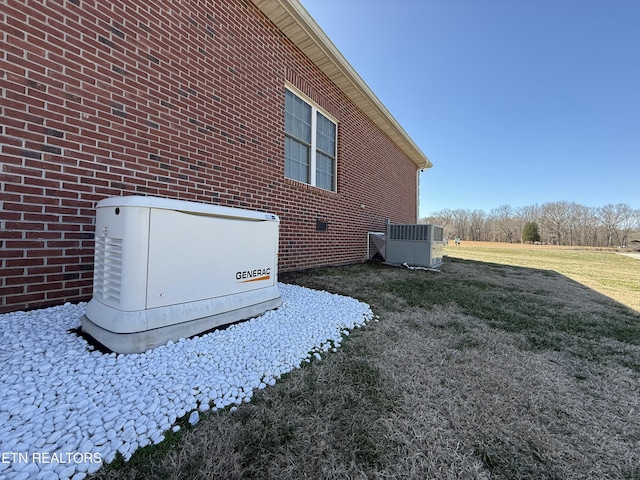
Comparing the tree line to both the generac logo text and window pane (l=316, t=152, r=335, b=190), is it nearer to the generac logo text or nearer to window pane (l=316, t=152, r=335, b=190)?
window pane (l=316, t=152, r=335, b=190)

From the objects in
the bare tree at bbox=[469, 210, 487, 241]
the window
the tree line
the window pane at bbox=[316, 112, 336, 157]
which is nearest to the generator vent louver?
the window

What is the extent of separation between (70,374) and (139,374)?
324mm

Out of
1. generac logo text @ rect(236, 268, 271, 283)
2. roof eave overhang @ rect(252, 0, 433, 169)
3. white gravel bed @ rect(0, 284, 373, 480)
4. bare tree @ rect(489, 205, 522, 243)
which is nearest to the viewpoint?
white gravel bed @ rect(0, 284, 373, 480)

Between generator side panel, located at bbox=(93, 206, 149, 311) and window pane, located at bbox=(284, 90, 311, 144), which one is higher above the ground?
window pane, located at bbox=(284, 90, 311, 144)

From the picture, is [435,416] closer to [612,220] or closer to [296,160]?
[296,160]

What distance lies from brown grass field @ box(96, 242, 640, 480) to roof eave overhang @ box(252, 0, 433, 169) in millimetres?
4749

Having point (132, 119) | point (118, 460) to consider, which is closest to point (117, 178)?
point (132, 119)

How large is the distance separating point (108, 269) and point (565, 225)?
50.7 metres

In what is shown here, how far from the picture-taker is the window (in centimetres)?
483

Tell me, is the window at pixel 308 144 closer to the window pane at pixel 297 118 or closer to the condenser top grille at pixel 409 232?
the window pane at pixel 297 118

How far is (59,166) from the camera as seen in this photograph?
2.17 meters

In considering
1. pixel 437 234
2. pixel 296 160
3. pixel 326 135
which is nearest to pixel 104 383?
pixel 296 160

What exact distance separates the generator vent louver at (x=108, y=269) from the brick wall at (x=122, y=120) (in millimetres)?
726

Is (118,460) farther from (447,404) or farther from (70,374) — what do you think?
(447,404)
